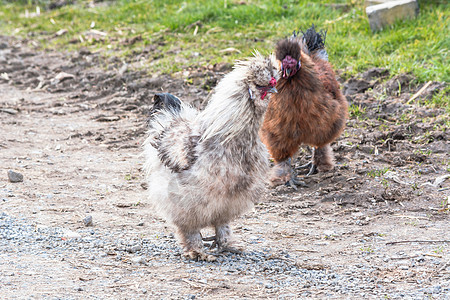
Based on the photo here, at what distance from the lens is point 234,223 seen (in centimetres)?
536

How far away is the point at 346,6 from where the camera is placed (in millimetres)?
10828

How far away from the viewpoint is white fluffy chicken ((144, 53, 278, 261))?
13.4 feet

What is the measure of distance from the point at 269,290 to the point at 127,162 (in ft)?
11.5

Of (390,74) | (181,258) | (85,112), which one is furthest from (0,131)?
(390,74)

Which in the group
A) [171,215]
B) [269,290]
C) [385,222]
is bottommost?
[385,222]

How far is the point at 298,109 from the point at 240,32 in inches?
197

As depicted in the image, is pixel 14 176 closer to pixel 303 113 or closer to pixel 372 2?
pixel 303 113

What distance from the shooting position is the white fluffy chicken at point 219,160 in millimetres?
4090

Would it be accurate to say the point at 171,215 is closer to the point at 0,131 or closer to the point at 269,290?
the point at 269,290

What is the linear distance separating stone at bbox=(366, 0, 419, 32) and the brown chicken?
11.5 feet

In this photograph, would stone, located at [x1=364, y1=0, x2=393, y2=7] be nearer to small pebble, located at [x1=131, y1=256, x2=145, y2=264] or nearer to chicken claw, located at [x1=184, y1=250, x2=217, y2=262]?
chicken claw, located at [x1=184, y1=250, x2=217, y2=262]

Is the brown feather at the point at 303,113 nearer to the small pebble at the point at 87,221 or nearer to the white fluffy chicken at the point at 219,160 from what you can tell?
the white fluffy chicken at the point at 219,160

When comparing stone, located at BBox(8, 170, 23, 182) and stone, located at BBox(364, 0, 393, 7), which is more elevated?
stone, located at BBox(364, 0, 393, 7)

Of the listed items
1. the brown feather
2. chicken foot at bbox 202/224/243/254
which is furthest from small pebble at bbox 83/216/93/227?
the brown feather
